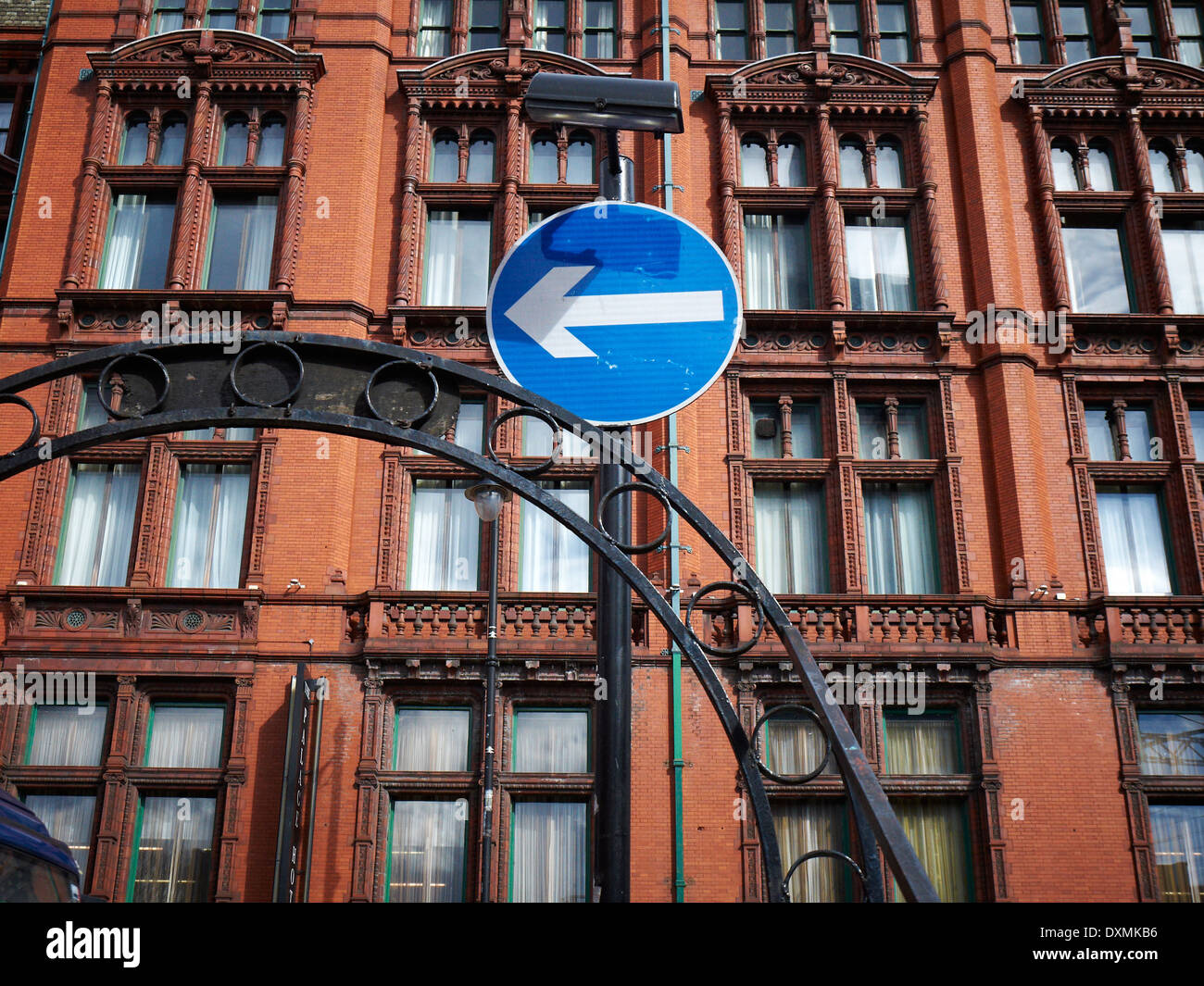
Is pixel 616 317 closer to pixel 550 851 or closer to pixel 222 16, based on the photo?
pixel 550 851

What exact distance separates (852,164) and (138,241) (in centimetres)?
1404

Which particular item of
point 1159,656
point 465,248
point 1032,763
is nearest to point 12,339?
point 465,248

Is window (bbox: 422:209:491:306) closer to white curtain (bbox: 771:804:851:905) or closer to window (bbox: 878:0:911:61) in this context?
window (bbox: 878:0:911:61)

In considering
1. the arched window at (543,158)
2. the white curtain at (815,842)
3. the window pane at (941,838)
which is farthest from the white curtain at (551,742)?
the arched window at (543,158)

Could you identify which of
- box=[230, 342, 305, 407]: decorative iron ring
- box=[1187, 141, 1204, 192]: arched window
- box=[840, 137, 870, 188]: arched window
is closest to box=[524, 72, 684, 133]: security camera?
box=[230, 342, 305, 407]: decorative iron ring

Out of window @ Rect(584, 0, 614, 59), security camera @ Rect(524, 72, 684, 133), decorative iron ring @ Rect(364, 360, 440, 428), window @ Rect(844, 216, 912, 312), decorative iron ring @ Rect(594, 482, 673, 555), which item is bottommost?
decorative iron ring @ Rect(594, 482, 673, 555)

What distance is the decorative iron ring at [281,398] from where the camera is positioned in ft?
16.2

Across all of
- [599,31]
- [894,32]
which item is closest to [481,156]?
[599,31]

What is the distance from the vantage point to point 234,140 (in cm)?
2272

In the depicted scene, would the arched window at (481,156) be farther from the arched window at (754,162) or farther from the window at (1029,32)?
the window at (1029,32)

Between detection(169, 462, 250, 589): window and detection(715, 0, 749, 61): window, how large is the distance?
12.9m

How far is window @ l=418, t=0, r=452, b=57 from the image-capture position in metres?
23.9

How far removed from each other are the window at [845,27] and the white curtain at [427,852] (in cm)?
1700
